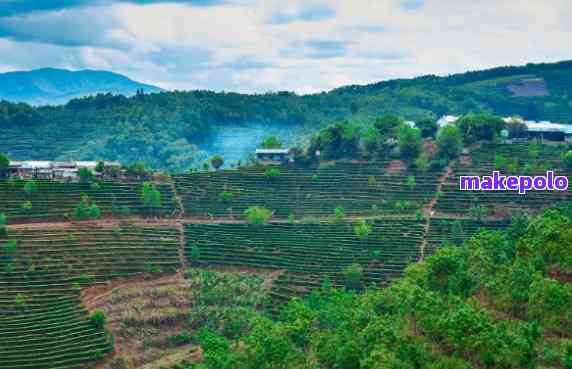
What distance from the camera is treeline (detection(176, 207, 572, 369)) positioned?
3584 centimetres

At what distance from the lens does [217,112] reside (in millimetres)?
132000

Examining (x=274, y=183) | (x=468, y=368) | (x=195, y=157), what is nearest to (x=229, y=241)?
(x=274, y=183)

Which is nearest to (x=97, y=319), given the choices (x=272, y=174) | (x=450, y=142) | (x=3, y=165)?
(x=3, y=165)

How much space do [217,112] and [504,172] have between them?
65.9 metres

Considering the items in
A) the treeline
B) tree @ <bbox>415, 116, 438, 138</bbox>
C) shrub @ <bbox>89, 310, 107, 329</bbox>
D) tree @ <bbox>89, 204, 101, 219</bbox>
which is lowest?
shrub @ <bbox>89, 310, 107, 329</bbox>

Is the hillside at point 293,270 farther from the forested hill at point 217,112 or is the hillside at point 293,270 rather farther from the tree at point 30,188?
the forested hill at point 217,112

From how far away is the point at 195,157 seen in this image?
380 ft

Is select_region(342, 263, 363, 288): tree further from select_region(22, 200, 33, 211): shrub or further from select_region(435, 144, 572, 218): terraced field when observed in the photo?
select_region(22, 200, 33, 211): shrub

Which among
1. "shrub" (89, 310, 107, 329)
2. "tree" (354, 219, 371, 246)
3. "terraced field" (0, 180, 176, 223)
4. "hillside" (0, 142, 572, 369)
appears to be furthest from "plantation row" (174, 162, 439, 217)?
"shrub" (89, 310, 107, 329)

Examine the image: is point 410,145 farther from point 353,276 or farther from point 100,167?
point 100,167

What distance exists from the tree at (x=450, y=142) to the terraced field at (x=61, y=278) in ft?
96.5

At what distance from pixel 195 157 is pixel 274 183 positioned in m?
41.4

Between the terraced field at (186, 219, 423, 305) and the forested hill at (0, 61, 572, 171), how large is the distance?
156 feet

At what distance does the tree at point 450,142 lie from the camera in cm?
7888
